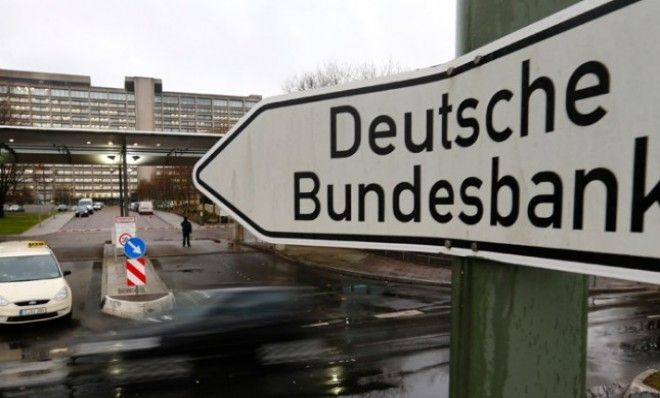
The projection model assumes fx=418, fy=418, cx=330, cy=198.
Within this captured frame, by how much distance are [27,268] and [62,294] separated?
1538 mm

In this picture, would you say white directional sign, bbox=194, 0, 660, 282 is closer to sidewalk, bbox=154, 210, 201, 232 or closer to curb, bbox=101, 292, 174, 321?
curb, bbox=101, 292, 174, 321

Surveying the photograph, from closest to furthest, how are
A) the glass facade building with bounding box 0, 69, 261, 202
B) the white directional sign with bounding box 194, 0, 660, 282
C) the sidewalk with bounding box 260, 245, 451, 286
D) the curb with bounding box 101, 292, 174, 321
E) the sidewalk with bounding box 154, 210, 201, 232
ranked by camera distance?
the white directional sign with bounding box 194, 0, 660, 282
the curb with bounding box 101, 292, 174, 321
the sidewalk with bounding box 260, 245, 451, 286
the sidewalk with bounding box 154, 210, 201, 232
the glass facade building with bounding box 0, 69, 261, 202

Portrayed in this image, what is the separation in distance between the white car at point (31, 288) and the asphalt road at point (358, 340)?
15.2 inches

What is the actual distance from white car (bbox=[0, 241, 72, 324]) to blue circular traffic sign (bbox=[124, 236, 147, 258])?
1.59m

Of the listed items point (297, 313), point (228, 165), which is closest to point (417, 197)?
point (228, 165)

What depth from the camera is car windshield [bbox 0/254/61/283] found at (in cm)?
980

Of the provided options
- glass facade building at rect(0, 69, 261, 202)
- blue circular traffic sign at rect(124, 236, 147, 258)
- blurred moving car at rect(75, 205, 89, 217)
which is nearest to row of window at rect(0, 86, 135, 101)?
glass facade building at rect(0, 69, 261, 202)

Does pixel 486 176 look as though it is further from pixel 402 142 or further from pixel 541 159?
pixel 402 142

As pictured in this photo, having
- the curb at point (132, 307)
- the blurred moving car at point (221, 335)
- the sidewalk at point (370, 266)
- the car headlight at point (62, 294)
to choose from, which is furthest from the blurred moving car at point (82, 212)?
the car headlight at point (62, 294)

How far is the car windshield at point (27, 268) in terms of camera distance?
9.80 meters

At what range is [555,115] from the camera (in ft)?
2.86

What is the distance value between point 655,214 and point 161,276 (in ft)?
54.0

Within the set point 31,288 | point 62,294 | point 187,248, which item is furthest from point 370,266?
point 31,288

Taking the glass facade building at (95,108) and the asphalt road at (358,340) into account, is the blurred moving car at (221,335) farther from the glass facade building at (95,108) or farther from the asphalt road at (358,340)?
the glass facade building at (95,108)
